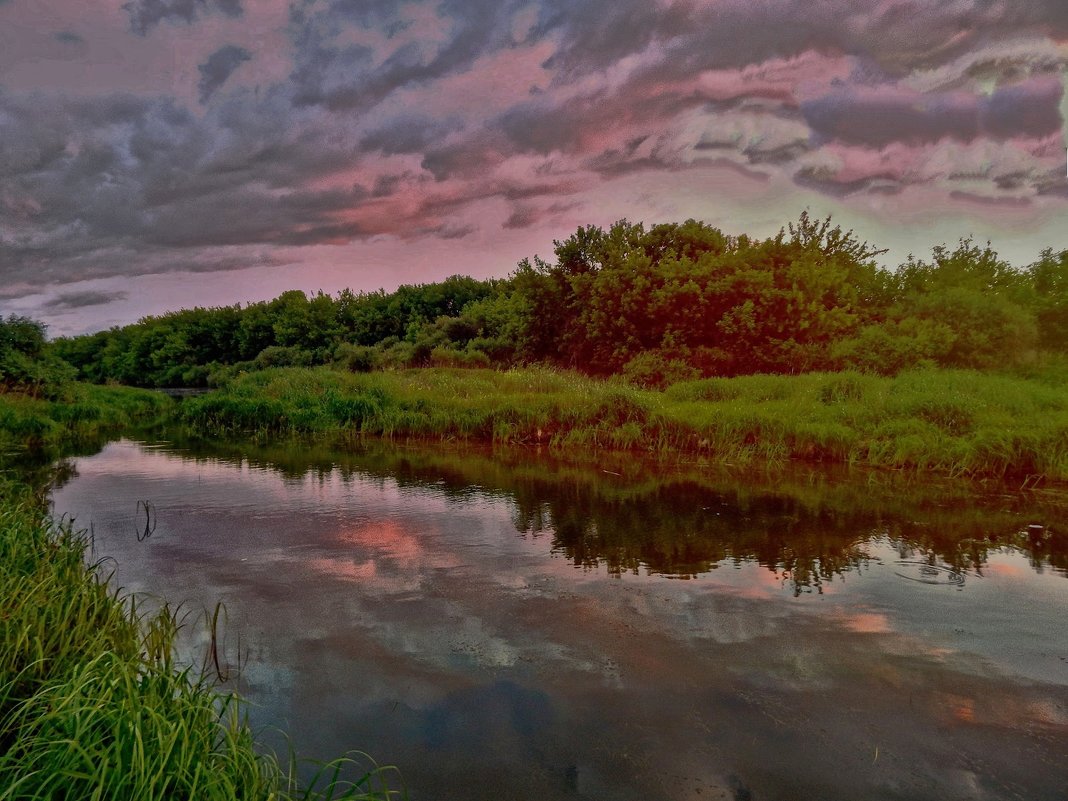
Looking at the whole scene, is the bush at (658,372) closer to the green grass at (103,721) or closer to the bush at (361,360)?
the green grass at (103,721)

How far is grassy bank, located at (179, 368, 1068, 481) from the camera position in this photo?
14.4 metres

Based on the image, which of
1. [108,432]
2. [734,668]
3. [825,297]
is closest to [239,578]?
[734,668]

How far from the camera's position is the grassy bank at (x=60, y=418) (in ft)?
66.0

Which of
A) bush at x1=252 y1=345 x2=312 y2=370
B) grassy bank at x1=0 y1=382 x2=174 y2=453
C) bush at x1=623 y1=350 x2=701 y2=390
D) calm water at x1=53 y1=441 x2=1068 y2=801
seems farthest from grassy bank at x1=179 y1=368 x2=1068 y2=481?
bush at x1=252 y1=345 x2=312 y2=370

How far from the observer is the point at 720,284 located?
98.0ft

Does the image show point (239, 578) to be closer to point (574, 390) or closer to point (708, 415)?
point (708, 415)

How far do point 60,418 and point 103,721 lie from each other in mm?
25385

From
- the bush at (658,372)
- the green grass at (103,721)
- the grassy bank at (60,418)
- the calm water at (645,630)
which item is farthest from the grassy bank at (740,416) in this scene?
the green grass at (103,721)

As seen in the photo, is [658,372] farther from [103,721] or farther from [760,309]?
[103,721]

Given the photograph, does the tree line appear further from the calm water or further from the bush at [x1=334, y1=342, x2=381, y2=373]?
the calm water

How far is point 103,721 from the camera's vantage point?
3523mm

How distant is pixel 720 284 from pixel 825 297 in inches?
214

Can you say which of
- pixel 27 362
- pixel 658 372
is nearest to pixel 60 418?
pixel 27 362

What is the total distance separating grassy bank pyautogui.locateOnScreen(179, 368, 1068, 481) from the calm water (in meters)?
2.08
